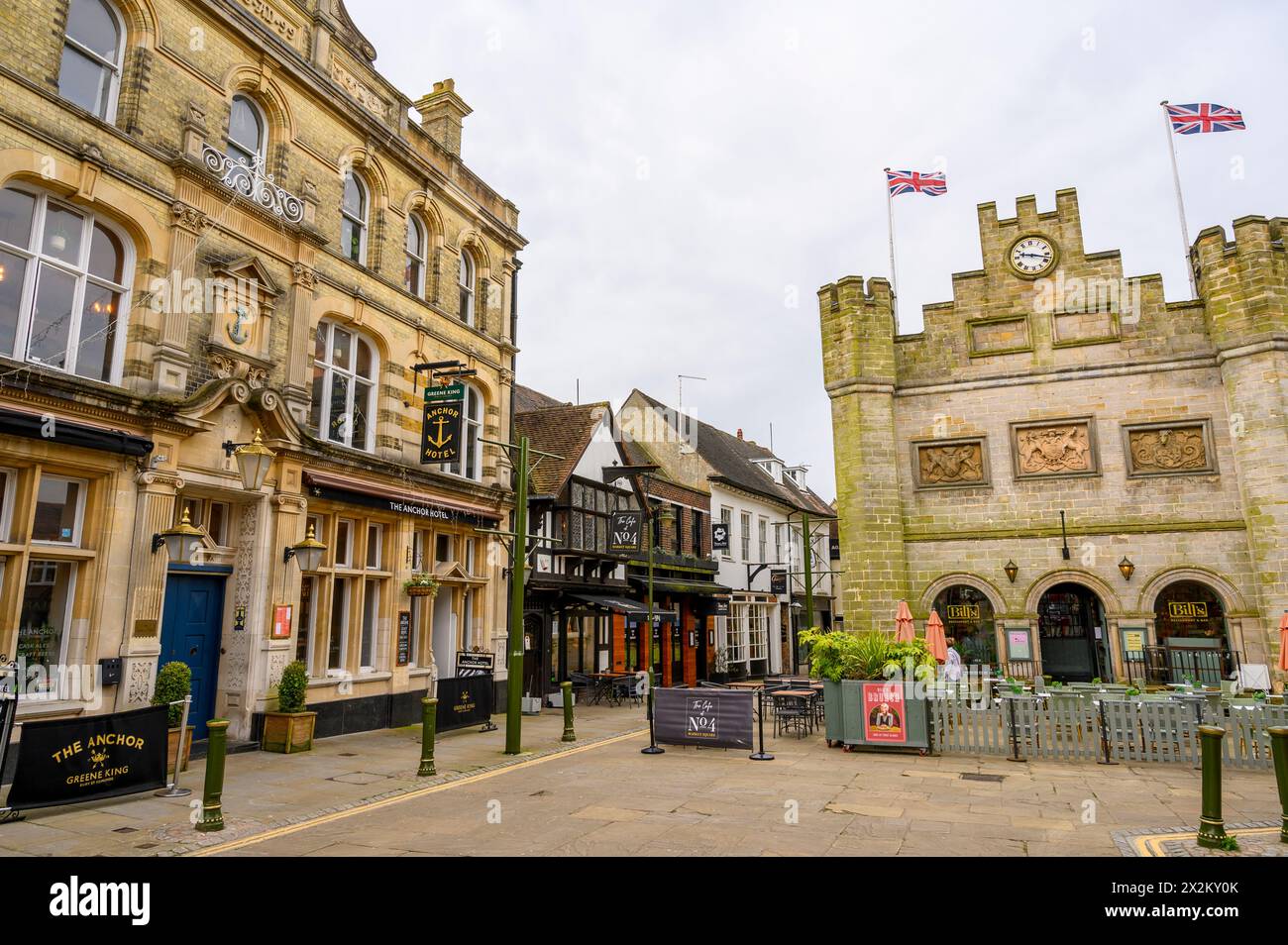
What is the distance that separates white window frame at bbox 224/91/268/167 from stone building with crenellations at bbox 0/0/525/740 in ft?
0.20

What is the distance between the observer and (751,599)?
3316 centimetres

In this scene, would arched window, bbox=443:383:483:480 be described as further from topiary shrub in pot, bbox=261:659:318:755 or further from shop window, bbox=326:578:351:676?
topiary shrub in pot, bbox=261:659:318:755

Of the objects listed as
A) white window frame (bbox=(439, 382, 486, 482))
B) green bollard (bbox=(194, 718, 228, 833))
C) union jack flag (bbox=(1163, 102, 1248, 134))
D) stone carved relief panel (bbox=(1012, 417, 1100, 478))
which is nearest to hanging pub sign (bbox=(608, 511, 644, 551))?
white window frame (bbox=(439, 382, 486, 482))

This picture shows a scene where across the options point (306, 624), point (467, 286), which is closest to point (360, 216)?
point (467, 286)

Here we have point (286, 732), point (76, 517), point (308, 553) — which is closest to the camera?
point (76, 517)

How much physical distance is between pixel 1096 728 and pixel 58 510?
15609mm

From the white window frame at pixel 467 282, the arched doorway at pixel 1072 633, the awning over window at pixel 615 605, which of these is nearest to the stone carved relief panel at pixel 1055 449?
the arched doorway at pixel 1072 633

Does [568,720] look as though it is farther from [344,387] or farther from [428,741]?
[344,387]

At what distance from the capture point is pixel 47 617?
10117mm

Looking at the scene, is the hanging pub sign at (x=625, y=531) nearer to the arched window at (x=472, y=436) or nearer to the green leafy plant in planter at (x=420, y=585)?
the arched window at (x=472, y=436)

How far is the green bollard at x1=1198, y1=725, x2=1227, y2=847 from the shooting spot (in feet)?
22.7

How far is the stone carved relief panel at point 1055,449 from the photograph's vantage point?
62.1 ft

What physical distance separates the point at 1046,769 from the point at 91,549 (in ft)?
46.0

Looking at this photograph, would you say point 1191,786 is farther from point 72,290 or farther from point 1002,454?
point 72,290
